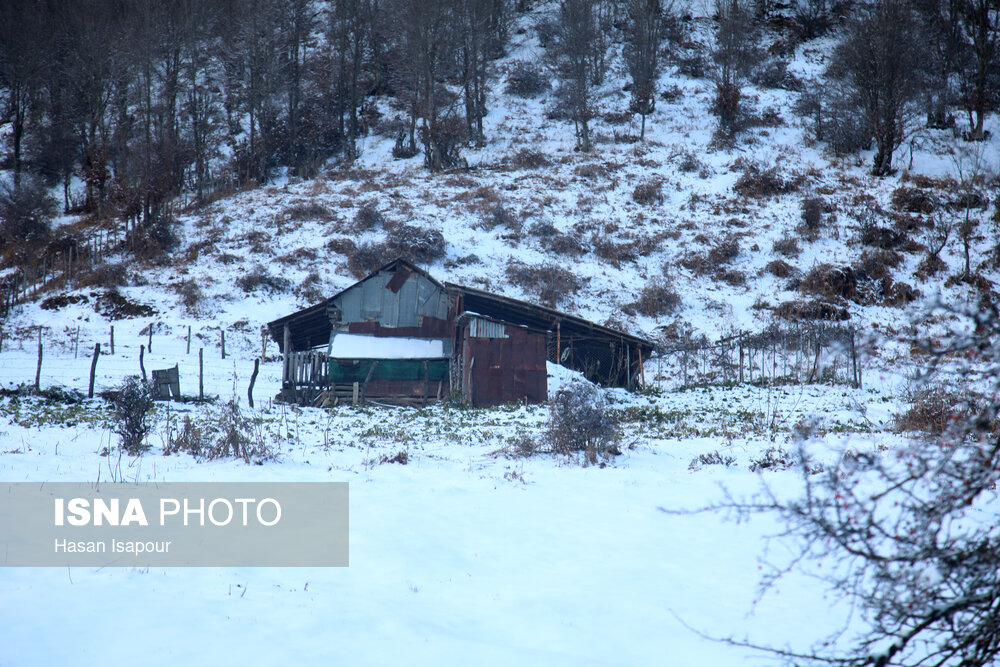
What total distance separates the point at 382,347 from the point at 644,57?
40.7 m

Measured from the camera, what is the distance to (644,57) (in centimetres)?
5344

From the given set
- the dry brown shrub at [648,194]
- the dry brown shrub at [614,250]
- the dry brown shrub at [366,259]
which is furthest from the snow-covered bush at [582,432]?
the dry brown shrub at [648,194]

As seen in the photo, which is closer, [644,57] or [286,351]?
[286,351]

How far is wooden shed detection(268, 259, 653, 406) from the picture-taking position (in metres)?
23.1

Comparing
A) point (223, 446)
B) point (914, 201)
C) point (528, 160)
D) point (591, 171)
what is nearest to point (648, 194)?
point (591, 171)

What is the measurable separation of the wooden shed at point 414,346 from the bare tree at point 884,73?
27.8 meters

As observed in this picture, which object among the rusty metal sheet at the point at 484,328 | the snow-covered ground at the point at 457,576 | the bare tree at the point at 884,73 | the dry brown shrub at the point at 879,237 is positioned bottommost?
the snow-covered ground at the point at 457,576

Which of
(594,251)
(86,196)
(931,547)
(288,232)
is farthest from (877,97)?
(86,196)

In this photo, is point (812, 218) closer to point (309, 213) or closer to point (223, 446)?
point (309, 213)

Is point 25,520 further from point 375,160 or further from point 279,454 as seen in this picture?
point 375,160

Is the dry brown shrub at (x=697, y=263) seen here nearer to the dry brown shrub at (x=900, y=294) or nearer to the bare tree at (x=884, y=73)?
the dry brown shrub at (x=900, y=294)

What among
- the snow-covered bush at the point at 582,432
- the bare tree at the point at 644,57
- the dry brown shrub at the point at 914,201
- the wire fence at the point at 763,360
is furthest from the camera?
the bare tree at the point at 644,57

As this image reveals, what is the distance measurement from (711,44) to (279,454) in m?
60.0

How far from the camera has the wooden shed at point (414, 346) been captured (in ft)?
75.8
